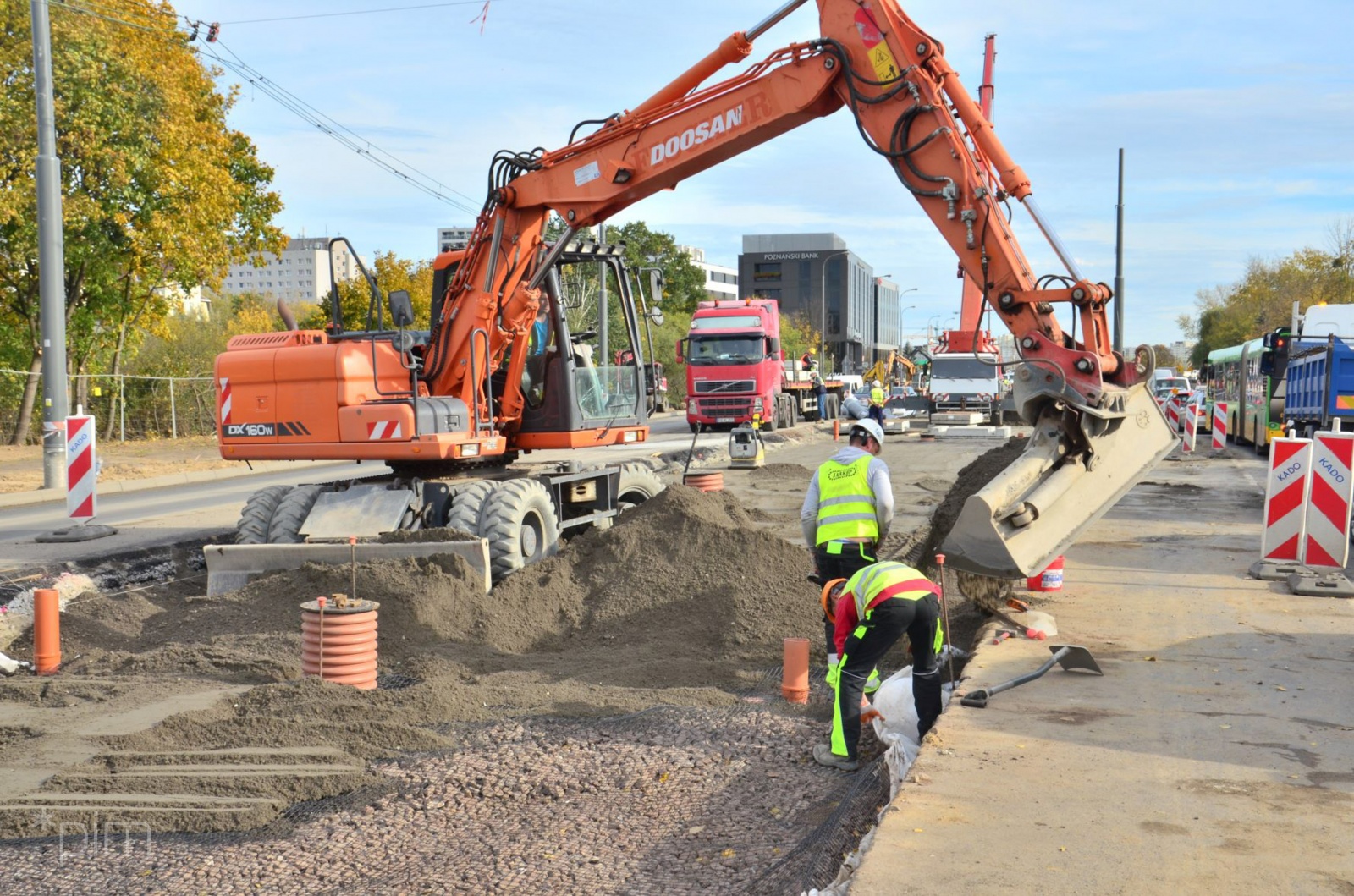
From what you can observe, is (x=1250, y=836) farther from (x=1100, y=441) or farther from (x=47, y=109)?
(x=47, y=109)

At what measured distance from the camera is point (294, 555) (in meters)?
9.53

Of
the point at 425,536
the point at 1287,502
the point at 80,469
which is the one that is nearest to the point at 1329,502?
the point at 1287,502

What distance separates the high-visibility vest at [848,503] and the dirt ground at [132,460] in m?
16.0

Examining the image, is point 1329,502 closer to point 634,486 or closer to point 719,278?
point 634,486

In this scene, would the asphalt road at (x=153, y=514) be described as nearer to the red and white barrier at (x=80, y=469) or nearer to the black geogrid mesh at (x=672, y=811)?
the red and white barrier at (x=80, y=469)

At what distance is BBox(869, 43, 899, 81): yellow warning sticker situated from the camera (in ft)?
28.7

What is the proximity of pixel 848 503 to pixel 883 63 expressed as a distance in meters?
3.82

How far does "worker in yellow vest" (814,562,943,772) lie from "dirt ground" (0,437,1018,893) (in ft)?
0.72

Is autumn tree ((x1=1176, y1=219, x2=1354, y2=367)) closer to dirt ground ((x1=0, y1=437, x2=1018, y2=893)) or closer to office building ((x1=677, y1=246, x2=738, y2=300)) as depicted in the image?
dirt ground ((x1=0, y1=437, x2=1018, y2=893))

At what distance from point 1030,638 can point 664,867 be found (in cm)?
393

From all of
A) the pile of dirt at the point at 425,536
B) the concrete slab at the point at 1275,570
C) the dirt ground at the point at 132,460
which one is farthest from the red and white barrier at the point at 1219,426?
the pile of dirt at the point at 425,536

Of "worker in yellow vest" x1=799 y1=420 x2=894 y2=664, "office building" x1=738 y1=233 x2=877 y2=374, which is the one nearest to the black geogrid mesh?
"worker in yellow vest" x1=799 y1=420 x2=894 y2=664

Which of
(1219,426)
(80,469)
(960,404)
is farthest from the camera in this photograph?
(960,404)

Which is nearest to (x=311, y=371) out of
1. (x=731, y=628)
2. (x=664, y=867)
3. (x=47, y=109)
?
(x=731, y=628)
